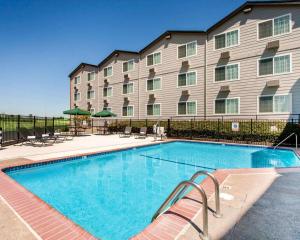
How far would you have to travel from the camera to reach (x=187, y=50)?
1964cm

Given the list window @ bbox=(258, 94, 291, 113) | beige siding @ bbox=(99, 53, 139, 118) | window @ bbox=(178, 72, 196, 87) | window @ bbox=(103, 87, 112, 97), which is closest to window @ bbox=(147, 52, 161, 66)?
beige siding @ bbox=(99, 53, 139, 118)

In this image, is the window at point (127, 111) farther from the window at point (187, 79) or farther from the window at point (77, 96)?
the window at point (77, 96)

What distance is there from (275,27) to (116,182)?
56.7 ft

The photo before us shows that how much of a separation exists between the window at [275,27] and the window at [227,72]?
3082mm

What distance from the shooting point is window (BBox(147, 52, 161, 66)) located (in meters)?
21.9

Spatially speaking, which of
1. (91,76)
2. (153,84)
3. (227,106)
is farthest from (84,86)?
(227,106)

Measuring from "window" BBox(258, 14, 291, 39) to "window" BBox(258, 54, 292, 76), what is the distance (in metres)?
2.03

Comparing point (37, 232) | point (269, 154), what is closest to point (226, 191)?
point (37, 232)

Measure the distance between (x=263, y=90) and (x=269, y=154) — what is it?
6.74 metres

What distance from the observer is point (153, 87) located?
2227 centimetres

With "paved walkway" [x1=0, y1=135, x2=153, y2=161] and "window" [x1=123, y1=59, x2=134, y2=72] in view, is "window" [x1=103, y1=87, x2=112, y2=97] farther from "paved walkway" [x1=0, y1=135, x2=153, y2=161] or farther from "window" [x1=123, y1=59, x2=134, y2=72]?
"paved walkway" [x1=0, y1=135, x2=153, y2=161]

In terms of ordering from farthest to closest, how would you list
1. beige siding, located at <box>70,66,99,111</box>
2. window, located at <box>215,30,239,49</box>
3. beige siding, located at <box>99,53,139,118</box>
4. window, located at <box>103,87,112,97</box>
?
1. beige siding, located at <box>70,66,99,111</box>
2. window, located at <box>103,87,112,97</box>
3. beige siding, located at <box>99,53,139,118</box>
4. window, located at <box>215,30,239,49</box>

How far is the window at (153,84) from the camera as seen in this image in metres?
21.8

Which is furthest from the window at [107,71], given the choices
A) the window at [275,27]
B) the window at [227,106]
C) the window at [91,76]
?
the window at [275,27]
